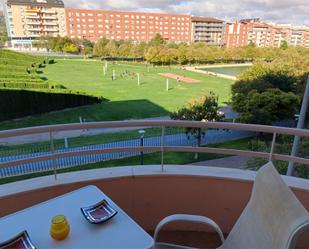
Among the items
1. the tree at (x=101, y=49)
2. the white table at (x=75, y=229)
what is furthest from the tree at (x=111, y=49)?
the white table at (x=75, y=229)

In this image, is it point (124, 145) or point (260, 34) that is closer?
point (124, 145)

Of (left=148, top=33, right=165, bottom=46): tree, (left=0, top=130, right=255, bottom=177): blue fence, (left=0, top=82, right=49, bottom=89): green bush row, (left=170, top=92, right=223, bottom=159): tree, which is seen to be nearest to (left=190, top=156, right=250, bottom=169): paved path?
(left=0, top=130, right=255, bottom=177): blue fence

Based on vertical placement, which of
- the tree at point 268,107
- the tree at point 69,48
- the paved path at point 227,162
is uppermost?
the tree at point 69,48

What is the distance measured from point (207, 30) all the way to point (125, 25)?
2566 centimetres

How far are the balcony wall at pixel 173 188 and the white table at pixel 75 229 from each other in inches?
24.8

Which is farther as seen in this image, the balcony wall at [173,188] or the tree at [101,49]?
the tree at [101,49]

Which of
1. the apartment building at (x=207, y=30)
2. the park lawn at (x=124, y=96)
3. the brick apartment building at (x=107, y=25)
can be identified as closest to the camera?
the park lawn at (x=124, y=96)

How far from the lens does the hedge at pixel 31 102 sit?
1543cm

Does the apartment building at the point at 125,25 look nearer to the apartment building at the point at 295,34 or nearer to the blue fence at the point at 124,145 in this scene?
the apartment building at the point at 295,34

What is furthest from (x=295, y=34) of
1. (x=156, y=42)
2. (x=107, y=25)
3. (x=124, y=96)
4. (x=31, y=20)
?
(x=124, y=96)

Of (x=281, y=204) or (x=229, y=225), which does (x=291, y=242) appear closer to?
(x=281, y=204)

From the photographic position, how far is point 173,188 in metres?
2.11

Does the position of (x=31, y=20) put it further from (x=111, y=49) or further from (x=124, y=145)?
(x=124, y=145)

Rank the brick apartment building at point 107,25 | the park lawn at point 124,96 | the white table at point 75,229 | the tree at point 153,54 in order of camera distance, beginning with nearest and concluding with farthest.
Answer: the white table at point 75,229 < the park lawn at point 124,96 < the tree at point 153,54 < the brick apartment building at point 107,25
